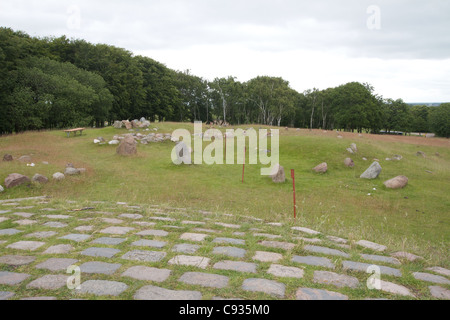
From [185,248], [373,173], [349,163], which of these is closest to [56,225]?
[185,248]

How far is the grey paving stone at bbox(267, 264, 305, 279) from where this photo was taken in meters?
3.13

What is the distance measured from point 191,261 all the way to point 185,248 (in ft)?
1.47

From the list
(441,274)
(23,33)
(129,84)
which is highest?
(23,33)

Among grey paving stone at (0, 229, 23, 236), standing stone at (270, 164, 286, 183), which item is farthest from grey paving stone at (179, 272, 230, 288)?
standing stone at (270, 164, 286, 183)

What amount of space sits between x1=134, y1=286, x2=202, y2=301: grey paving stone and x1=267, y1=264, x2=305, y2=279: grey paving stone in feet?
3.10

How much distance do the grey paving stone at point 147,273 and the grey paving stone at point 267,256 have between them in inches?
45.4

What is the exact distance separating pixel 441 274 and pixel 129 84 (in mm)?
47922

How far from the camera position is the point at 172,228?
188 inches

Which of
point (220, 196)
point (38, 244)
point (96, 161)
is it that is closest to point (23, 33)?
point (96, 161)

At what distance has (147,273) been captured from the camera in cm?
305

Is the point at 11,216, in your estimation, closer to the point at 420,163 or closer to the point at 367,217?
the point at 367,217

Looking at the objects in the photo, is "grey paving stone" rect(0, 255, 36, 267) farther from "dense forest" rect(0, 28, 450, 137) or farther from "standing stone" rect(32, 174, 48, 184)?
"dense forest" rect(0, 28, 450, 137)

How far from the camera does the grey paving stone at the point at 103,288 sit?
104 inches

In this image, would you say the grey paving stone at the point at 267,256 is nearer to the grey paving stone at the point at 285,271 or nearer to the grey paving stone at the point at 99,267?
the grey paving stone at the point at 285,271
